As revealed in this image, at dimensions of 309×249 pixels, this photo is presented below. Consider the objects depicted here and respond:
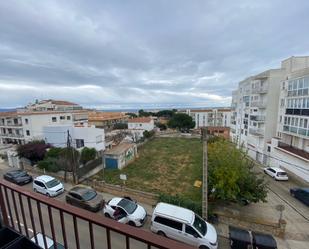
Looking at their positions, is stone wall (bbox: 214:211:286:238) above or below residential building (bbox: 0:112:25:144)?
below

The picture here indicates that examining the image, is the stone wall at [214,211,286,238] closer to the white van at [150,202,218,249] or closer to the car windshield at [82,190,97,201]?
the white van at [150,202,218,249]

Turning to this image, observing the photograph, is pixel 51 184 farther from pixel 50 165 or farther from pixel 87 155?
pixel 87 155

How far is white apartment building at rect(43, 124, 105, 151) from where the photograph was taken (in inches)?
850

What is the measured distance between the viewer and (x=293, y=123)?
64.2 feet

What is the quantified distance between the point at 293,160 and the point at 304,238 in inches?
430

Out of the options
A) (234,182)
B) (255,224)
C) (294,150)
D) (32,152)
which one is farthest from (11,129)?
(294,150)

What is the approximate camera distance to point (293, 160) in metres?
18.2

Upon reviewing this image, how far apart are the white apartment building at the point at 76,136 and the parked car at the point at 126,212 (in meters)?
13.0

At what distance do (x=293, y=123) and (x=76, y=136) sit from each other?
24466 mm

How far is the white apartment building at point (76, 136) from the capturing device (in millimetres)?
21578

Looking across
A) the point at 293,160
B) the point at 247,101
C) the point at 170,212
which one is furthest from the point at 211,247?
the point at 247,101

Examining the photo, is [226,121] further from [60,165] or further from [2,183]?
[2,183]

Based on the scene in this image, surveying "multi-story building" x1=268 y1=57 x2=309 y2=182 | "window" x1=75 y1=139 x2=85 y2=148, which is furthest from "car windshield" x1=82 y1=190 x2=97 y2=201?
"multi-story building" x1=268 y1=57 x2=309 y2=182

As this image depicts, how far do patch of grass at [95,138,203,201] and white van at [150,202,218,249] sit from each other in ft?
14.3
